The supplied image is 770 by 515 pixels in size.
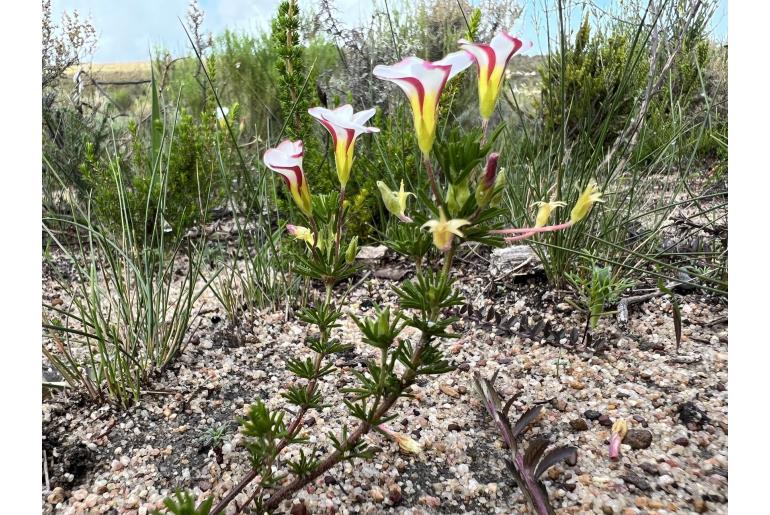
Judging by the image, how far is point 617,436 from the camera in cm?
110

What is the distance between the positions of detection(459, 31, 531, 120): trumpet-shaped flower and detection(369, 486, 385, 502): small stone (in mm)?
716

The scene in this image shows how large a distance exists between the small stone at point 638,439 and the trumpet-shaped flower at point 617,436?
0.4 inches

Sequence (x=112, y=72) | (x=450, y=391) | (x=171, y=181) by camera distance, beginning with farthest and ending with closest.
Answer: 1. (x=112, y=72)
2. (x=171, y=181)
3. (x=450, y=391)

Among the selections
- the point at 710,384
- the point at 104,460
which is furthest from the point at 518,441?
the point at 104,460

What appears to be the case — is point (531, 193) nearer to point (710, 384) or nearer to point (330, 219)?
point (710, 384)

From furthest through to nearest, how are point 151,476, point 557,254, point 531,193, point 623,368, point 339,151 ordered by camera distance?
point 531,193 → point 557,254 → point 623,368 → point 151,476 → point 339,151

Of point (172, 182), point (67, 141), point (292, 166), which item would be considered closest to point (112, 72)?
point (67, 141)

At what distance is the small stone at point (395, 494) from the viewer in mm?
1002

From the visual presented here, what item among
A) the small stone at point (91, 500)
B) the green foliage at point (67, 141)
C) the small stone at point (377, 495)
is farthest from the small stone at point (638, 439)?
the green foliage at point (67, 141)

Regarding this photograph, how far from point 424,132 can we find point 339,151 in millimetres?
186

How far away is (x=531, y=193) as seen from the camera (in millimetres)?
2135

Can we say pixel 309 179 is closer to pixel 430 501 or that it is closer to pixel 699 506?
pixel 430 501

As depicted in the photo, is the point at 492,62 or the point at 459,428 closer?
the point at 492,62

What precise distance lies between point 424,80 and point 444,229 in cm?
19
